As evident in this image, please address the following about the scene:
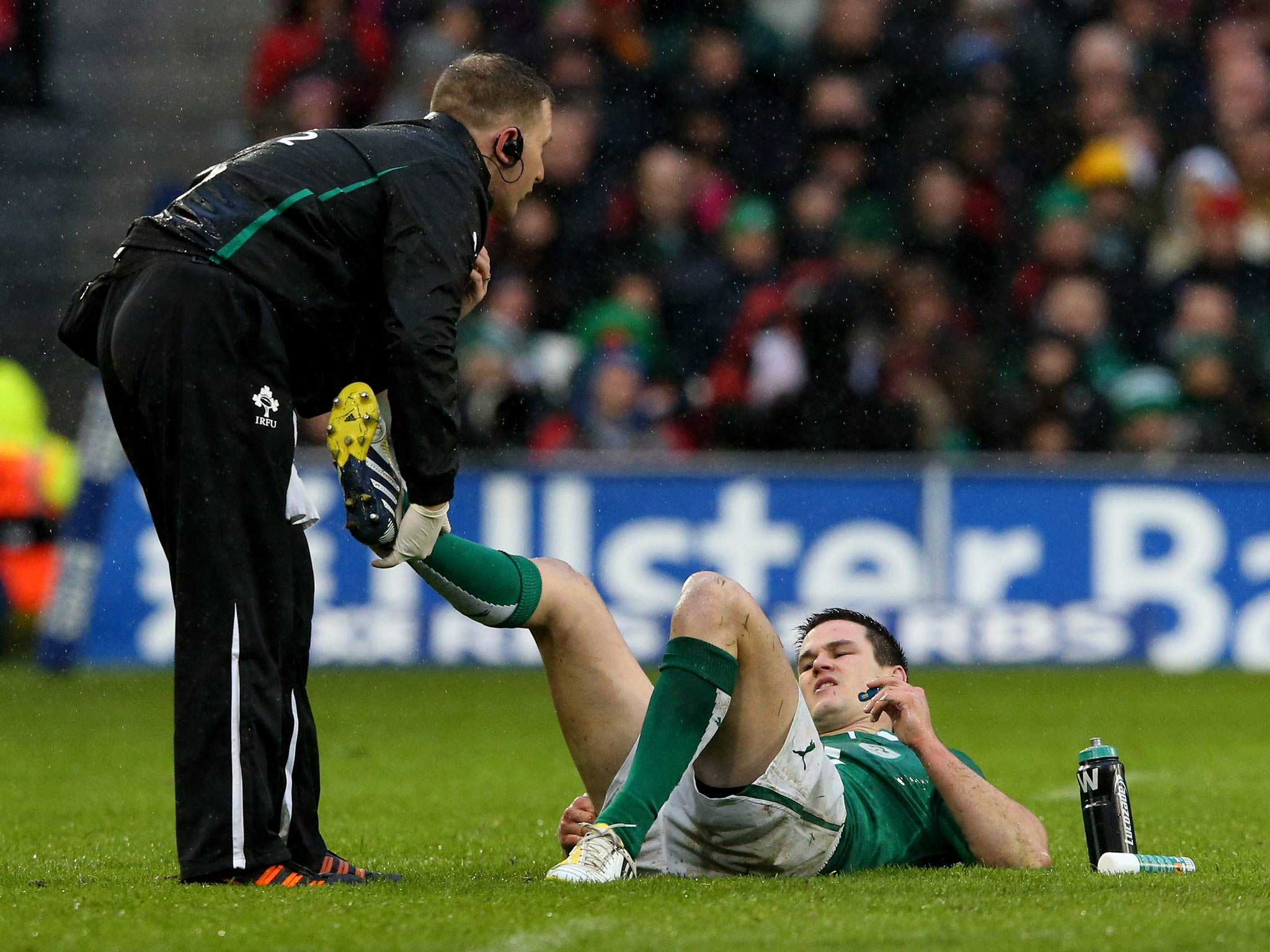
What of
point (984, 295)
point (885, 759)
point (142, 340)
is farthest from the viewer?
point (984, 295)

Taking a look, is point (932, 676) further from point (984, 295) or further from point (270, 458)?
point (270, 458)

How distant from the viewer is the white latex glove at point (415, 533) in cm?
403

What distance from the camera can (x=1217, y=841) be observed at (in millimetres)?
4934

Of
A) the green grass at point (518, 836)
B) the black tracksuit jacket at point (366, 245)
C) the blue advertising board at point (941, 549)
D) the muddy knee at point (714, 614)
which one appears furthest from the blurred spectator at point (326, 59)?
the muddy knee at point (714, 614)

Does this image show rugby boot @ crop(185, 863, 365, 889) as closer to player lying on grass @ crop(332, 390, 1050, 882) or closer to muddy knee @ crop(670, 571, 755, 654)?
player lying on grass @ crop(332, 390, 1050, 882)

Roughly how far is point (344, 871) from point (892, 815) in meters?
1.28

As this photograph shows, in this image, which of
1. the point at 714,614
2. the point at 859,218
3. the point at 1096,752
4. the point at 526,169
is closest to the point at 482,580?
the point at 714,614

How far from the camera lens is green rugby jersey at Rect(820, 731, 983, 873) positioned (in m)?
4.24

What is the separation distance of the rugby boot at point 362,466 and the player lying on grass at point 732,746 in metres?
0.02

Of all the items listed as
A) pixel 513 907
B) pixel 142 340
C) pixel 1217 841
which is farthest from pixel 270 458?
pixel 1217 841

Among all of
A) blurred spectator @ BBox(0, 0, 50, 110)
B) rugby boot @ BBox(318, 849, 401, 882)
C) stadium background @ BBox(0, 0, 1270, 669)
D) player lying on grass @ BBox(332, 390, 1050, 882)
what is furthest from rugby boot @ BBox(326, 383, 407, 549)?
blurred spectator @ BBox(0, 0, 50, 110)

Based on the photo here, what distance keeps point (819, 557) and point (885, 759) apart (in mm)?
6133

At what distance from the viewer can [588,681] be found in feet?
14.8

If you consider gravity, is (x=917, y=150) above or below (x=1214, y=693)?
above
